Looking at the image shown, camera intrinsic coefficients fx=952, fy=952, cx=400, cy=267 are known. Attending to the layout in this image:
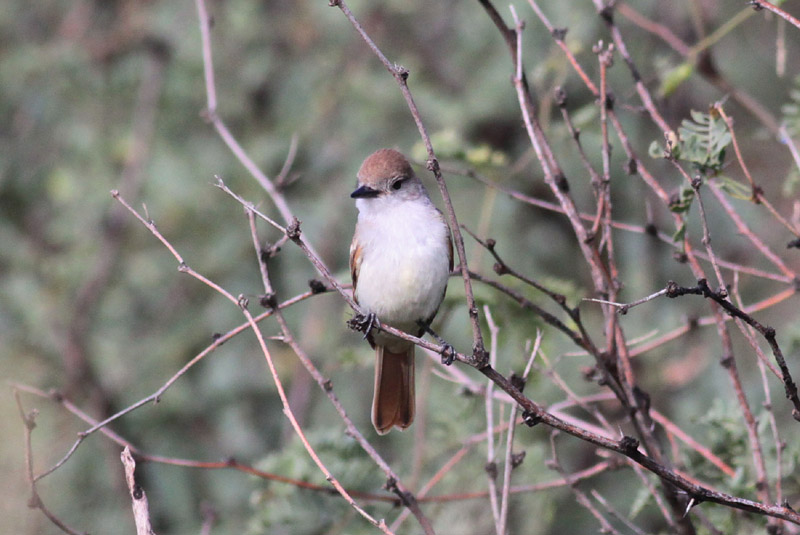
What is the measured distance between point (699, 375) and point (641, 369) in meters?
0.38

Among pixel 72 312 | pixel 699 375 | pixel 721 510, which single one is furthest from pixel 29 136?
pixel 721 510

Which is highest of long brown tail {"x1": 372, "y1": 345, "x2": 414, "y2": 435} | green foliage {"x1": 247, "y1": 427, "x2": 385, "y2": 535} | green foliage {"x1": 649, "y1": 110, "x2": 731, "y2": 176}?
green foliage {"x1": 649, "y1": 110, "x2": 731, "y2": 176}

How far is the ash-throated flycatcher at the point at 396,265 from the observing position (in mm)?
3414

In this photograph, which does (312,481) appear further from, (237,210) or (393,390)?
(237,210)

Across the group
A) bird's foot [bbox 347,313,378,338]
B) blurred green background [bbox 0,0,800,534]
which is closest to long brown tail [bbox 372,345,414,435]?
bird's foot [bbox 347,313,378,338]

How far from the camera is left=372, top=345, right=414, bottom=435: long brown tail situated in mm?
3607

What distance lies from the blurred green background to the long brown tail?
58.1 inches

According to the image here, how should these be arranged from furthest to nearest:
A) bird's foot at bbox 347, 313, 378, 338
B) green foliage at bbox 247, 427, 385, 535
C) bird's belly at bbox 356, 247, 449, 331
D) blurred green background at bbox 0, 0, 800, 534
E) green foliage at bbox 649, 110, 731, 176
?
blurred green background at bbox 0, 0, 800, 534 < green foliage at bbox 247, 427, 385, 535 < bird's belly at bbox 356, 247, 449, 331 < bird's foot at bbox 347, 313, 378, 338 < green foliage at bbox 649, 110, 731, 176

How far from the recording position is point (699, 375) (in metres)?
5.79

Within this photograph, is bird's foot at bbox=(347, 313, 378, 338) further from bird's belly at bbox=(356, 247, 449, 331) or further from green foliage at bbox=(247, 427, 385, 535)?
green foliage at bbox=(247, 427, 385, 535)

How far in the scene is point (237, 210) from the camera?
652 cm

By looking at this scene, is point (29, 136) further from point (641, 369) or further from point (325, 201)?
point (641, 369)

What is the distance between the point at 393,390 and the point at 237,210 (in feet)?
10.3

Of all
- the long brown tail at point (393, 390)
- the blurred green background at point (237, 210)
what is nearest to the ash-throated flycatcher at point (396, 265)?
the long brown tail at point (393, 390)
